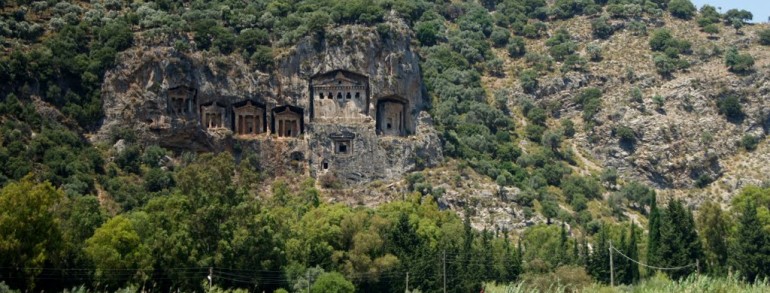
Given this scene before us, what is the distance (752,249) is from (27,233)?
198ft

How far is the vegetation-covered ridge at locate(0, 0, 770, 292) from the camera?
96.5 metres

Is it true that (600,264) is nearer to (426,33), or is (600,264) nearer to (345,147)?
(345,147)

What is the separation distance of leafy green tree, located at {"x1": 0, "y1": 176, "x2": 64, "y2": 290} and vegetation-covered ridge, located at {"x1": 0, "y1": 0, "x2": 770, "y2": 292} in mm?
117

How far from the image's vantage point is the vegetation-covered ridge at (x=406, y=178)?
96500 mm

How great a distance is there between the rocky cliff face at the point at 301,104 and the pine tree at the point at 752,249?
34308mm

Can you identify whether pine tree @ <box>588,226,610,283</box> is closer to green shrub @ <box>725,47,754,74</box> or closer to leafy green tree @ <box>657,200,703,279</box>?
leafy green tree @ <box>657,200,703,279</box>

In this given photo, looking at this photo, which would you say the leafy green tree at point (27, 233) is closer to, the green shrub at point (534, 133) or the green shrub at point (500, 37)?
Result: the green shrub at point (534, 133)

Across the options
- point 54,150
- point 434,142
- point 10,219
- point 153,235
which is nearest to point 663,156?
point 434,142

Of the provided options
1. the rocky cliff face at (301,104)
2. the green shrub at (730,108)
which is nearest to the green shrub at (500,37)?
the green shrub at (730,108)

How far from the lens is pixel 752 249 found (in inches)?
4646

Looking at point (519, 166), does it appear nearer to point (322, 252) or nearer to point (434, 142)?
point (434, 142)

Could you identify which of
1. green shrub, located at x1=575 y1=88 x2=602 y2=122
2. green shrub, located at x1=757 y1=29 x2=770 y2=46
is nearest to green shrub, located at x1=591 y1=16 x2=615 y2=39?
green shrub, located at x1=575 y1=88 x2=602 y2=122

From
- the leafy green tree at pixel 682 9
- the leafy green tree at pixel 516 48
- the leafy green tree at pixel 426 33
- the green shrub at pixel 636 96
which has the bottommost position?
the green shrub at pixel 636 96

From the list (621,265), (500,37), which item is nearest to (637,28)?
(500,37)
